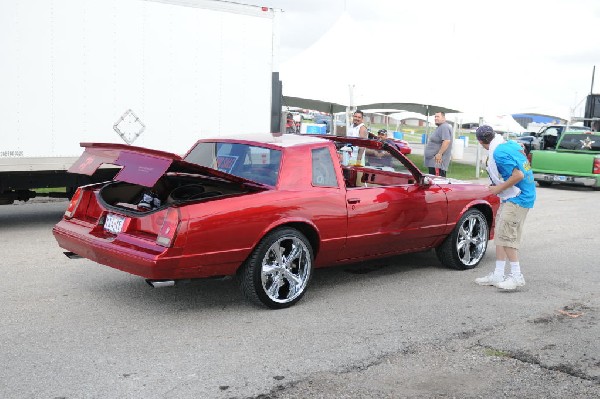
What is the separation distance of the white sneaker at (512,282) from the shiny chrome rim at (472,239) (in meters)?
0.77

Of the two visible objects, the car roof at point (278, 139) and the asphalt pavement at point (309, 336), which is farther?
the car roof at point (278, 139)

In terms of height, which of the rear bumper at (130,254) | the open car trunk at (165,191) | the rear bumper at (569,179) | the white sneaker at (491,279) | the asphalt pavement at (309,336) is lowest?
the asphalt pavement at (309,336)

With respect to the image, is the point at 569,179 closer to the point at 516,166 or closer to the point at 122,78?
the point at 516,166

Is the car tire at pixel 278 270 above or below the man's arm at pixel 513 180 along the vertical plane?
below

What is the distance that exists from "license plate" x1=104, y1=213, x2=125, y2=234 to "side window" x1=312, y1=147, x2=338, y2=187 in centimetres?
165

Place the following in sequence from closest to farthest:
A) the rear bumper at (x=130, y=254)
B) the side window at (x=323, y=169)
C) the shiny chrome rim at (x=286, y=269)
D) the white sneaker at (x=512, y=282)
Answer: the rear bumper at (x=130, y=254)
the shiny chrome rim at (x=286, y=269)
the side window at (x=323, y=169)
the white sneaker at (x=512, y=282)

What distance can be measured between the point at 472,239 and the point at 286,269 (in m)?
2.76

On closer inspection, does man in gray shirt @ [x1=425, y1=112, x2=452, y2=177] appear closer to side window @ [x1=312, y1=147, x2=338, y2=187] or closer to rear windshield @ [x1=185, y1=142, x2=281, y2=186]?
side window @ [x1=312, y1=147, x2=338, y2=187]

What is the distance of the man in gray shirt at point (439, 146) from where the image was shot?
12.5m

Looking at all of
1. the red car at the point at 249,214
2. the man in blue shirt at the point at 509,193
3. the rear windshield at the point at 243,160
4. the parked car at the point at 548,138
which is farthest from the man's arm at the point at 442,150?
the parked car at the point at 548,138

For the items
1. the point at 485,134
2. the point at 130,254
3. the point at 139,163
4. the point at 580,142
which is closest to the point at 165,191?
the point at 139,163

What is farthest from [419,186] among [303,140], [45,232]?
[45,232]

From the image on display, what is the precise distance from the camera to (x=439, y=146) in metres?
12.8

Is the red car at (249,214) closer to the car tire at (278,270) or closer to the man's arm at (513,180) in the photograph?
the car tire at (278,270)
